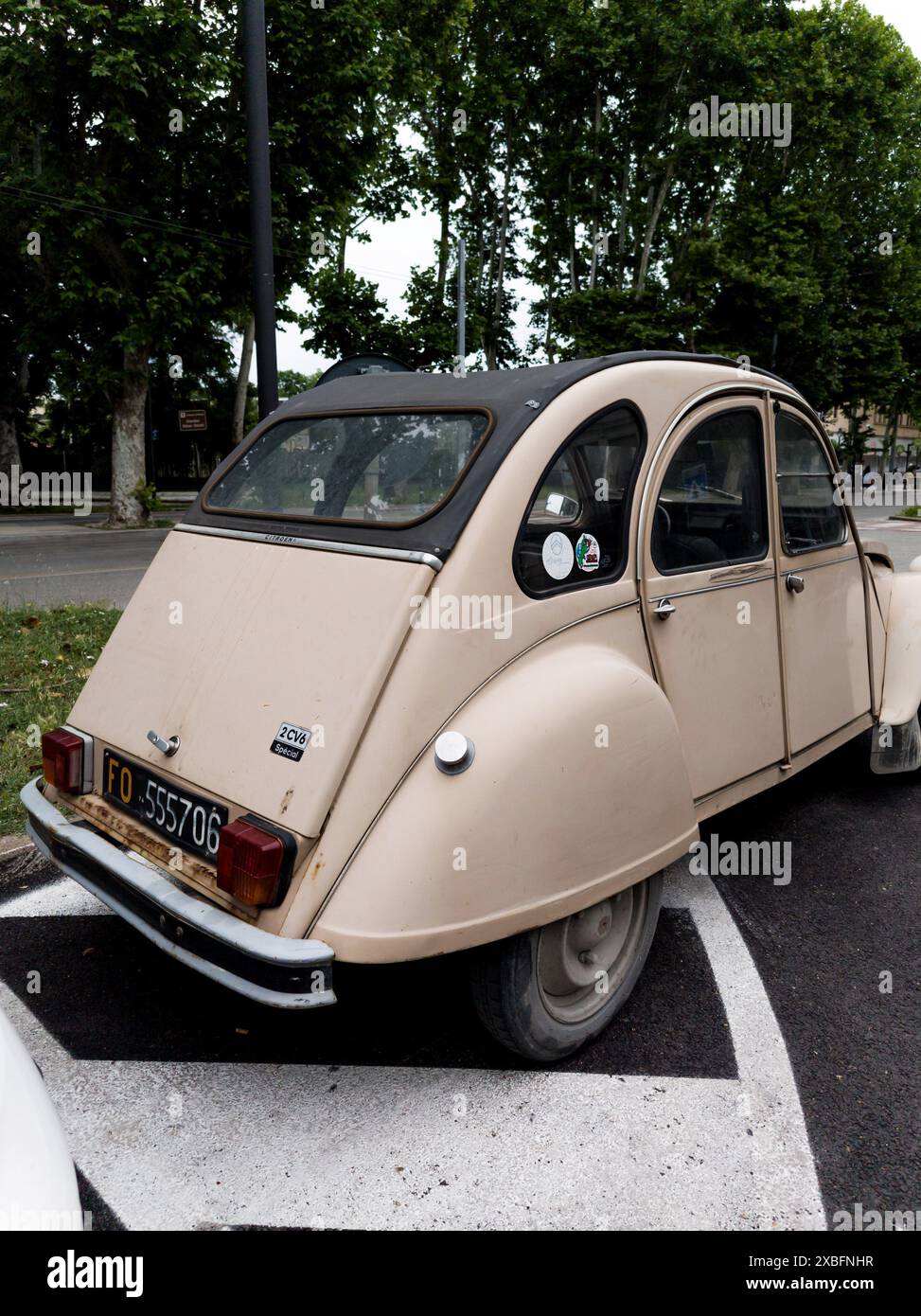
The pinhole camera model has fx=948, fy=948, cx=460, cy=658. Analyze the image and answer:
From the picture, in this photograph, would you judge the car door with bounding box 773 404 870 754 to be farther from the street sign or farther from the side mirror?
the street sign

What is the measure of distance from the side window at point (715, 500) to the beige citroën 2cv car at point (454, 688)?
1cm

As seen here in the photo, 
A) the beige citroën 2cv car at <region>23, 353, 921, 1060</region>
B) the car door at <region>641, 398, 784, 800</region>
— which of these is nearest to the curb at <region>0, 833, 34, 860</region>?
the beige citroën 2cv car at <region>23, 353, 921, 1060</region>

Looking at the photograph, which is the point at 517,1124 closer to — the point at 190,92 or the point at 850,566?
the point at 850,566

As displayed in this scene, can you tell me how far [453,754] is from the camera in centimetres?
233

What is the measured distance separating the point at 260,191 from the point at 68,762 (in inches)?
205

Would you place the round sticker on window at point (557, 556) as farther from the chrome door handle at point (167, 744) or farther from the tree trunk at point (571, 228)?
the tree trunk at point (571, 228)

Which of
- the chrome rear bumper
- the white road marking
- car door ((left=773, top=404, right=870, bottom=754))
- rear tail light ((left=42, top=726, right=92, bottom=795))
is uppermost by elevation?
car door ((left=773, top=404, right=870, bottom=754))

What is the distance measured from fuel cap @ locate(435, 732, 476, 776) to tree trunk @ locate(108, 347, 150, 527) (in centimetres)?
1849

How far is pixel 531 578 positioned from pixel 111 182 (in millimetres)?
18060

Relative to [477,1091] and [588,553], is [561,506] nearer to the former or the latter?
[588,553]

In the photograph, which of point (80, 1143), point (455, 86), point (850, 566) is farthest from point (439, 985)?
point (455, 86)

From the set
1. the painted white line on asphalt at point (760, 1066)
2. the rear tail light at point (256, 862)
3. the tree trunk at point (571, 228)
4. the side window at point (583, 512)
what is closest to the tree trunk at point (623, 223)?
the tree trunk at point (571, 228)

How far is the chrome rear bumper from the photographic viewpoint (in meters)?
2.19

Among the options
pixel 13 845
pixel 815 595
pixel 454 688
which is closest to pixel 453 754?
pixel 454 688
